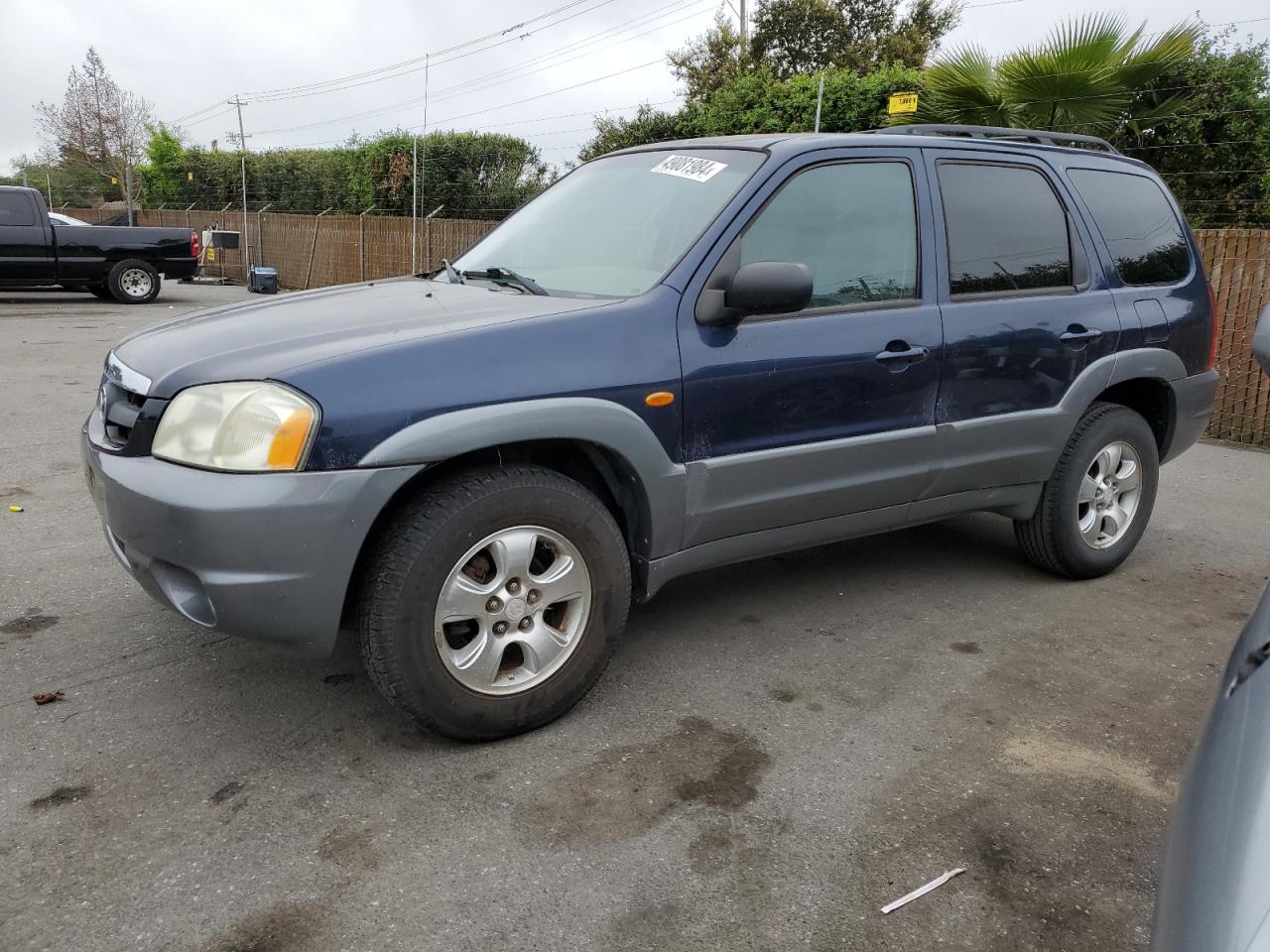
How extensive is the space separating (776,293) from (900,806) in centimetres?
148

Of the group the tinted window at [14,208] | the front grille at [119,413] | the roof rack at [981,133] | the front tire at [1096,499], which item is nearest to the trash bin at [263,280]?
the tinted window at [14,208]

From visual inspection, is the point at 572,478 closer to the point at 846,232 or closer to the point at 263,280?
the point at 846,232

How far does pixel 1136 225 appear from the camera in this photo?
4594 millimetres

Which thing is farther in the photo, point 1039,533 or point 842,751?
point 1039,533

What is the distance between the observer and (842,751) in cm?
307

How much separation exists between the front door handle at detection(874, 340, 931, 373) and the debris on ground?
1.71 metres

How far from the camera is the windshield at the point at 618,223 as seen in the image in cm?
342

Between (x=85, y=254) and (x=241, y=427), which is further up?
(x=241, y=427)

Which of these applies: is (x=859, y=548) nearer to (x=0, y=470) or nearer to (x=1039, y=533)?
(x=1039, y=533)

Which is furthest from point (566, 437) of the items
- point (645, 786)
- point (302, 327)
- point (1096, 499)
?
point (1096, 499)

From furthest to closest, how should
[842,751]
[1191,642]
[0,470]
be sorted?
[0,470] < [1191,642] < [842,751]

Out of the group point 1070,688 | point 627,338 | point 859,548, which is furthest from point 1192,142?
point 627,338

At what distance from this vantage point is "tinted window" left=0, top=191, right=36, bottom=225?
15.4 m

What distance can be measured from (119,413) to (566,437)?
4.22ft
